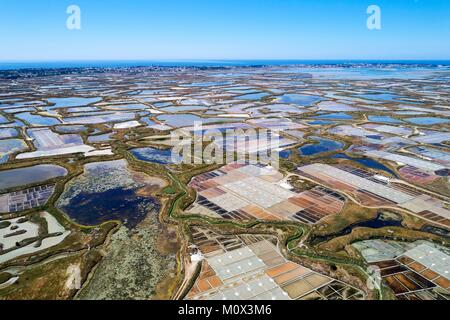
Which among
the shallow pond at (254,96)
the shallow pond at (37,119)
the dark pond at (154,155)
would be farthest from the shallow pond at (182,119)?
the shallow pond at (254,96)

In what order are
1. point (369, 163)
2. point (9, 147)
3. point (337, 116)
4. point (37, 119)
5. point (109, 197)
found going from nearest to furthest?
point (109, 197) → point (369, 163) → point (9, 147) → point (37, 119) → point (337, 116)

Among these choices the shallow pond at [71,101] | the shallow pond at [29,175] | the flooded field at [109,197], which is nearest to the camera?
the flooded field at [109,197]

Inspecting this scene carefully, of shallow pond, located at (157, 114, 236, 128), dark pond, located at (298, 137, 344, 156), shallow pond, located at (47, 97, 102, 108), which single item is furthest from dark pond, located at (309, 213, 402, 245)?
shallow pond, located at (47, 97, 102, 108)

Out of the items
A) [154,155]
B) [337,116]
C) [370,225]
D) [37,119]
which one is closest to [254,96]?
[337,116]

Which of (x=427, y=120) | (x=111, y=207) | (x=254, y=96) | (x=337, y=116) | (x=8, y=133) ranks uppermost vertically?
(x=254, y=96)

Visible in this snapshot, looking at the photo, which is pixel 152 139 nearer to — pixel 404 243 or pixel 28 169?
pixel 28 169

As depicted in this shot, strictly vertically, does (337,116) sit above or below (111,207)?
above

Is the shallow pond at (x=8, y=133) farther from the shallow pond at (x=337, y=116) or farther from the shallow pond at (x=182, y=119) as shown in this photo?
the shallow pond at (x=337, y=116)

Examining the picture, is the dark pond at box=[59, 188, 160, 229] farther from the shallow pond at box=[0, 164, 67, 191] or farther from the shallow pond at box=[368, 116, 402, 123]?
the shallow pond at box=[368, 116, 402, 123]

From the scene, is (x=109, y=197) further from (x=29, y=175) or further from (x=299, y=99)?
(x=299, y=99)

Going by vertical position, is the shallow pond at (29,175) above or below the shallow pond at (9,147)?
below
